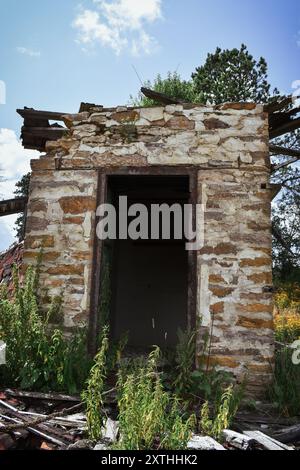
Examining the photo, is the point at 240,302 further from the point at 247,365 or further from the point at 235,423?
the point at 235,423

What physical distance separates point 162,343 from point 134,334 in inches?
21.5

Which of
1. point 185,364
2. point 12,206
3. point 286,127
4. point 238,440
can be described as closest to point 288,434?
point 238,440

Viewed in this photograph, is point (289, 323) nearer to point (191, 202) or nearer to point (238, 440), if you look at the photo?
point (191, 202)

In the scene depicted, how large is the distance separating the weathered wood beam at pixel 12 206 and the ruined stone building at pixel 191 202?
105 centimetres

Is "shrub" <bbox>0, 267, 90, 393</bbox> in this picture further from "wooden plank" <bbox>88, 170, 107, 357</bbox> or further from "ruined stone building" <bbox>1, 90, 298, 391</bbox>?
"ruined stone building" <bbox>1, 90, 298, 391</bbox>

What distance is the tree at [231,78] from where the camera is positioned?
39.8 feet

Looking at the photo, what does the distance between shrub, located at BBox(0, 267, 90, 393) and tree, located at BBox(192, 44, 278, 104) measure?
1015cm

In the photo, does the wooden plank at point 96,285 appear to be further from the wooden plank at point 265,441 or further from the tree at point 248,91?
the tree at point 248,91

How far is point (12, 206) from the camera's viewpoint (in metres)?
5.41

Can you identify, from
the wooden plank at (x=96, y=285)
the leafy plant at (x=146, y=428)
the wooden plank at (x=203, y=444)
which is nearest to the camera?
the leafy plant at (x=146, y=428)

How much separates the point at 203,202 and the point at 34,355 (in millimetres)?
2286

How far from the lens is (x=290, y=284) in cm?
1070

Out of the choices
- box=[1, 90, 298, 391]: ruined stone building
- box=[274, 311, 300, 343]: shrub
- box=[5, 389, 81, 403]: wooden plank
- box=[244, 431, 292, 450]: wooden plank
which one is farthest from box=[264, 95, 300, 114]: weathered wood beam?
box=[274, 311, 300, 343]: shrub

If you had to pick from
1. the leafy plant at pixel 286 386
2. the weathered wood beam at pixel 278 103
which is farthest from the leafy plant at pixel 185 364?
the weathered wood beam at pixel 278 103
